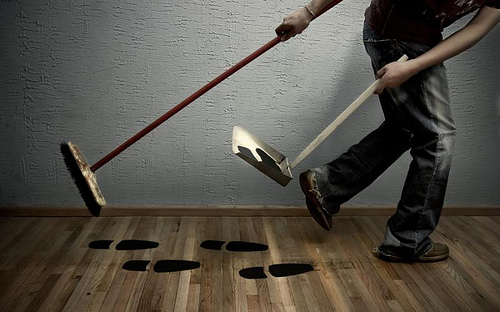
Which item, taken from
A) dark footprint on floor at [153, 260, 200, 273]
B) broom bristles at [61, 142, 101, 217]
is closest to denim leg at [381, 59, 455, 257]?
dark footprint on floor at [153, 260, 200, 273]

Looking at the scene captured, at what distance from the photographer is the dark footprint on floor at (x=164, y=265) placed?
81.9 inches

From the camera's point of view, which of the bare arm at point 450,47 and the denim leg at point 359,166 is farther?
the denim leg at point 359,166

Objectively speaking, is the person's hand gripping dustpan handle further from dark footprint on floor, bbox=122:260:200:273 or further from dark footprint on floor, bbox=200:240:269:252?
dark footprint on floor, bbox=122:260:200:273

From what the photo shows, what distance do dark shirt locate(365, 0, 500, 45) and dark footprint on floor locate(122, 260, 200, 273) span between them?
959mm

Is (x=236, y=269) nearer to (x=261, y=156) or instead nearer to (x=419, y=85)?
(x=261, y=156)

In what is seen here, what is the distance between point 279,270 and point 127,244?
57cm

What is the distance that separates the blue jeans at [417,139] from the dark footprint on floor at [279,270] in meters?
0.29

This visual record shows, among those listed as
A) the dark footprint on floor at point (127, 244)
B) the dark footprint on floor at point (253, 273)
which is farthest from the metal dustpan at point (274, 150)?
the dark footprint on floor at point (127, 244)

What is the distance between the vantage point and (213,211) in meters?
2.66

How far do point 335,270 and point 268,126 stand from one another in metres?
0.73

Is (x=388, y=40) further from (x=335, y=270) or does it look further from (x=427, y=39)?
(x=335, y=270)

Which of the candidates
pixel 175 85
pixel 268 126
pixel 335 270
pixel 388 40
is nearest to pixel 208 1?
pixel 175 85

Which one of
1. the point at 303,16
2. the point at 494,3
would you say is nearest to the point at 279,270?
the point at 303,16

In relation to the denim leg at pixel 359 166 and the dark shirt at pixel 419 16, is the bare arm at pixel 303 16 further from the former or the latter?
the denim leg at pixel 359 166
